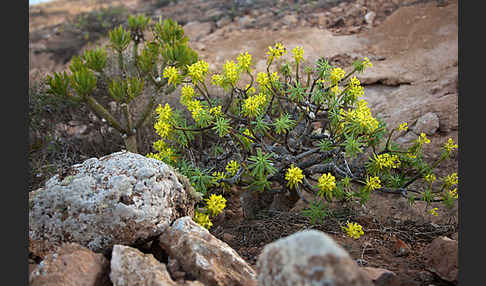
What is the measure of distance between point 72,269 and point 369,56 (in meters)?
6.38

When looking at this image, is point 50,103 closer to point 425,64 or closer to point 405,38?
point 425,64

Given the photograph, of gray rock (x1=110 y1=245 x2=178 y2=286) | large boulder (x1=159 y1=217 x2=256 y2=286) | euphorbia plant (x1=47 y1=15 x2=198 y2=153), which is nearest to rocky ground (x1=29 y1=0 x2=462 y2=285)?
large boulder (x1=159 y1=217 x2=256 y2=286)

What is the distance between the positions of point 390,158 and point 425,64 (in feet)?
12.3

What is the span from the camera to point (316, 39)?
25.5 ft

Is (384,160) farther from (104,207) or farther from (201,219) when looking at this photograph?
(104,207)

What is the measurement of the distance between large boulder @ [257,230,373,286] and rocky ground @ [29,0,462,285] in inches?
43.9

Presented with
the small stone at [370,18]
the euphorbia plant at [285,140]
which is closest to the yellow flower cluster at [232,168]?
the euphorbia plant at [285,140]

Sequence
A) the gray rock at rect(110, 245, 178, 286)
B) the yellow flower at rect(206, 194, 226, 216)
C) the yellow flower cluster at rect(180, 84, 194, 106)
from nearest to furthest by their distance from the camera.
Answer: the gray rock at rect(110, 245, 178, 286) → the yellow flower at rect(206, 194, 226, 216) → the yellow flower cluster at rect(180, 84, 194, 106)

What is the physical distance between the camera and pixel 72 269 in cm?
198

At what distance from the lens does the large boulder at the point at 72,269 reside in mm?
1925

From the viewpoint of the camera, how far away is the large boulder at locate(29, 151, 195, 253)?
7.65 feet

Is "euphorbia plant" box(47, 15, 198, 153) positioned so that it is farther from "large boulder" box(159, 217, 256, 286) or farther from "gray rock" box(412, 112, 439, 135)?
"gray rock" box(412, 112, 439, 135)

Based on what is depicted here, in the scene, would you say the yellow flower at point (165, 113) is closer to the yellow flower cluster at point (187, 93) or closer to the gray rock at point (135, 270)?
the yellow flower cluster at point (187, 93)

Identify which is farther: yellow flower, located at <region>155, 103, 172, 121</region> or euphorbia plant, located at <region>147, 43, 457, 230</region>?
yellow flower, located at <region>155, 103, 172, 121</region>
